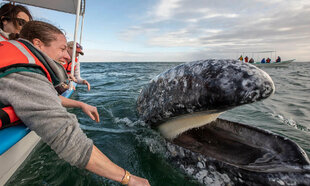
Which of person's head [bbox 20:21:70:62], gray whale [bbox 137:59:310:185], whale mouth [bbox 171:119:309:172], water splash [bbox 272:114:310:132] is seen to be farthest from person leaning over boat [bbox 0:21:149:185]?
water splash [bbox 272:114:310:132]

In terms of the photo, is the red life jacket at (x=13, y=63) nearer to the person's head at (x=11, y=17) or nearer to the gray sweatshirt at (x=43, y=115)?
the gray sweatshirt at (x=43, y=115)

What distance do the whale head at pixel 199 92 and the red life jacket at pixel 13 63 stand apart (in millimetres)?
1394

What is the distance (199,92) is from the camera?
1881 mm

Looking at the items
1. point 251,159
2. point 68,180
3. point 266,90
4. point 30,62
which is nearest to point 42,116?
point 30,62

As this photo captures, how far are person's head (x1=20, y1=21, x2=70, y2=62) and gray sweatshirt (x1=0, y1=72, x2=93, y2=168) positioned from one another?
58cm

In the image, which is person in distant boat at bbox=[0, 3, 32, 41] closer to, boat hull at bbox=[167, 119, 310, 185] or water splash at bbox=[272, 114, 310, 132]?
boat hull at bbox=[167, 119, 310, 185]

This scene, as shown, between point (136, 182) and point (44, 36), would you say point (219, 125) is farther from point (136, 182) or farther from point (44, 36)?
point (44, 36)

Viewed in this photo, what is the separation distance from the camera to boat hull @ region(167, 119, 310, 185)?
1516 millimetres

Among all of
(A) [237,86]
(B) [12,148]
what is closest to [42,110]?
(B) [12,148]

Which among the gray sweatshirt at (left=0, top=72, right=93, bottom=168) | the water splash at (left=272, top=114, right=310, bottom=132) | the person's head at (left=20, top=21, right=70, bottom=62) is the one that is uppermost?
the person's head at (left=20, top=21, right=70, bottom=62)

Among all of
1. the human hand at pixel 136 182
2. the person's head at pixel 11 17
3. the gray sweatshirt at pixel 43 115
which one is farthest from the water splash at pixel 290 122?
the person's head at pixel 11 17

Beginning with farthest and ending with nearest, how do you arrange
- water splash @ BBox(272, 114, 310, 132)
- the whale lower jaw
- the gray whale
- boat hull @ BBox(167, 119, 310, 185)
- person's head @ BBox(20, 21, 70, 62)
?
water splash @ BBox(272, 114, 310, 132)
the whale lower jaw
person's head @ BBox(20, 21, 70, 62)
the gray whale
boat hull @ BBox(167, 119, 310, 185)

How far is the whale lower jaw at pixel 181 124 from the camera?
230cm

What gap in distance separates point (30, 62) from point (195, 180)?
80.2 inches
